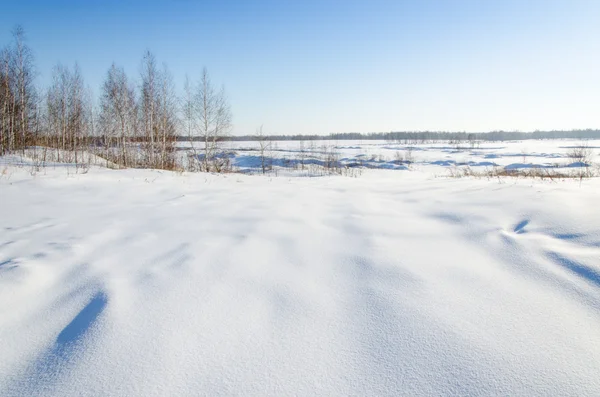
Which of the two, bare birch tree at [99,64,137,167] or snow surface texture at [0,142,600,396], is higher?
bare birch tree at [99,64,137,167]

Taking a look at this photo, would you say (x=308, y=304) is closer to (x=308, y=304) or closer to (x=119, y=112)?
(x=308, y=304)

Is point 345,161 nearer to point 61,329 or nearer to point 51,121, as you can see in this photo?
point 51,121

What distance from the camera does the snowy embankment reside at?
1.14 metres

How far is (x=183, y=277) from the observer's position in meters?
1.93

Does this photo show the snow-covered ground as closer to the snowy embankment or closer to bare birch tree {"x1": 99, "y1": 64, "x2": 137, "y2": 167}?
bare birch tree {"x1": 99, "y1": 64, "x2": 137, "y2": 167}

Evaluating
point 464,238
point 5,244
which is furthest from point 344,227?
point 5,244

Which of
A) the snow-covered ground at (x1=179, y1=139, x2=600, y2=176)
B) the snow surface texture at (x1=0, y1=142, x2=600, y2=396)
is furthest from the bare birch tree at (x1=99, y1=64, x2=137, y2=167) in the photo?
the snow surface texture at (x1=0, y1=142, x2=600, y2=396)

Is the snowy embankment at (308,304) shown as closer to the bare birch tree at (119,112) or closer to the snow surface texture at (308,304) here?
the snow surface texture at (308,304)

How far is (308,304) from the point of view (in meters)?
1.63

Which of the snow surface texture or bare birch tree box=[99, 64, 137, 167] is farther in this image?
bare birch tree box=[99, 64, 137, 167]

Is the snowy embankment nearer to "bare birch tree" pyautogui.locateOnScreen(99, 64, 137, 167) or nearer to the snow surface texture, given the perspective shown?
the snow surface texture

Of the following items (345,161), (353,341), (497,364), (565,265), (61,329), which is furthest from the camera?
(345,161)

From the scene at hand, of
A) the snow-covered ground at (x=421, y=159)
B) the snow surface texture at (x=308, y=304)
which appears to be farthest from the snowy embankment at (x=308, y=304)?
the snow-covered ground at (x=421, y=159)

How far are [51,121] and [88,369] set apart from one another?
28.9 metres
